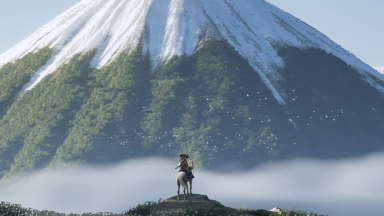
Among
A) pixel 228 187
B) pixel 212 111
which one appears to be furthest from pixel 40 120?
pixel 228 187

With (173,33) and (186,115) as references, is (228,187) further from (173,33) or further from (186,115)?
(173,33)

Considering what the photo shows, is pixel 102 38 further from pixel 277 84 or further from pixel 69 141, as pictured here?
pixel 277 84

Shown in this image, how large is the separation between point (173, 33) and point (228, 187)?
70.1 m

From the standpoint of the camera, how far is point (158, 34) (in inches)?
6250

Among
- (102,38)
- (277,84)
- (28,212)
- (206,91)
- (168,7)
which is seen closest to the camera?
(28,212)

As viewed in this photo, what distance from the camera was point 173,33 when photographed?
15900 centimetres

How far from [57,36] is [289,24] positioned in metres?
98.0

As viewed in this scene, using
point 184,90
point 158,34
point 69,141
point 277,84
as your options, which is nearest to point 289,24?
point 277,84

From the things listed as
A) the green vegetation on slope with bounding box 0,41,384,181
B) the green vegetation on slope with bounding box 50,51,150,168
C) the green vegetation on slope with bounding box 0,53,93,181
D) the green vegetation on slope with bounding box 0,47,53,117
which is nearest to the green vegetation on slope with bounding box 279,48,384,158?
the green vegetation on slope with bounding box 0,41,384,181

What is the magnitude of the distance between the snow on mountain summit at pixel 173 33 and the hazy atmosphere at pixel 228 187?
27.6 metres

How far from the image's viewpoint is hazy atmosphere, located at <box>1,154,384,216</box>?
10792 centimetres

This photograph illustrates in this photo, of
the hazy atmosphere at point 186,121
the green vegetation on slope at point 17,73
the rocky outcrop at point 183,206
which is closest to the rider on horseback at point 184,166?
the rocky outcrop at point 183,206

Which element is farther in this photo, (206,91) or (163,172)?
(206,91)

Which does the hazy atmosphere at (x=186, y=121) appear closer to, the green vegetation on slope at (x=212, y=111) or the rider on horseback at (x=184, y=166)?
the green vegetation on slope at (x=212, y=111)
